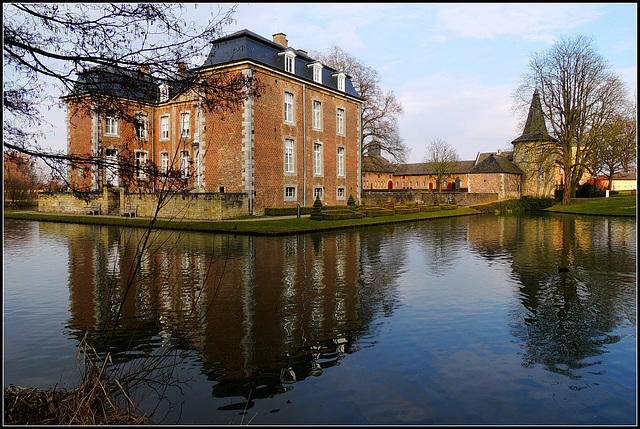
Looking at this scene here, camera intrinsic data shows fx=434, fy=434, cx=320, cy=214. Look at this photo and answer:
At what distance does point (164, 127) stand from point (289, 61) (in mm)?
11811

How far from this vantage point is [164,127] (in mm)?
35281

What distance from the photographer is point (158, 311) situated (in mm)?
7105

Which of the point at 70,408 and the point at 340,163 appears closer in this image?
the point at 70,408

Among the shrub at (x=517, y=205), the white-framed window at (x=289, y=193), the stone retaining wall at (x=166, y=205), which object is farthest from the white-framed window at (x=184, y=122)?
the shrub at (x=517, y=205)

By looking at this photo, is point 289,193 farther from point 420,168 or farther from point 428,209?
point 420,168

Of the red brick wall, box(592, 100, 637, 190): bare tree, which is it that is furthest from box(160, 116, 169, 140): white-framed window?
box(592, 100, 637, 190): bare tree

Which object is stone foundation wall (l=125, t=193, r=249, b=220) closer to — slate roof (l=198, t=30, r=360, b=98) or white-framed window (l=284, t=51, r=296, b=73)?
slate roof (l=198, t=30, r=360, b=98)

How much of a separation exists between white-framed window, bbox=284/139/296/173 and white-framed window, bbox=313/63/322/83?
5984 mm

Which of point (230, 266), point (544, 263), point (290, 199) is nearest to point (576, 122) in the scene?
point (290, 199)

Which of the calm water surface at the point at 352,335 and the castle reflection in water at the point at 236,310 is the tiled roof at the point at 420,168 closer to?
the calm water surface at the point at 352,335

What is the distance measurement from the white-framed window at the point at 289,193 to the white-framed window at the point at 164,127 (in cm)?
1148

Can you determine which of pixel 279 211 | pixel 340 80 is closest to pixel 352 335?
pixel 279 211

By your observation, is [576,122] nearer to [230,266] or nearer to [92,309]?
[230,266]

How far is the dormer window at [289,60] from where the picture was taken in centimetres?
3103
